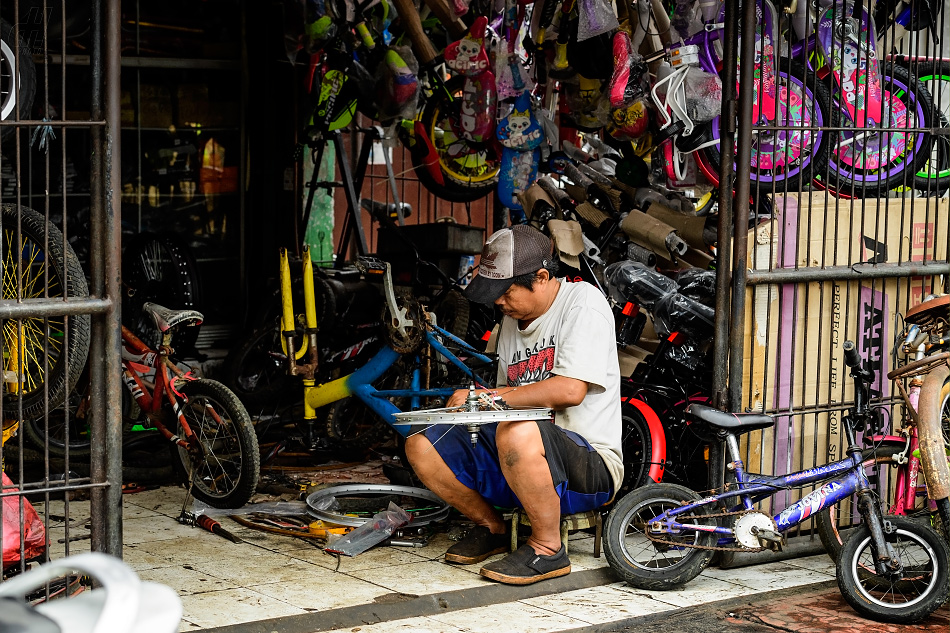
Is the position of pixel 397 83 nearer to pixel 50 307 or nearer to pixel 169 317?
pixel 169 317

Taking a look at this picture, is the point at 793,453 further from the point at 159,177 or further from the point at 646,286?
the point at 159,177

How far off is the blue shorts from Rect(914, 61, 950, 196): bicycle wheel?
2.39 m

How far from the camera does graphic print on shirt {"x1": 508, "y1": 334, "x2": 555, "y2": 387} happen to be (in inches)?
204

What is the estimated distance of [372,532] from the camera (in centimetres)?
558

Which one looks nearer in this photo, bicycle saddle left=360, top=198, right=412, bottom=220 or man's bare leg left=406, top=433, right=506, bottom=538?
man's bare leg left=406, top=433, right=506, bottom=538

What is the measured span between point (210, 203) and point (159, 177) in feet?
1.45

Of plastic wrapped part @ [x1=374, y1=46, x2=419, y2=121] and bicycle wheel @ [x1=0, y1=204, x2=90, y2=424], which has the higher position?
plastic wrapped part @ [x1=374, y1=46, x2=419, y2=121]

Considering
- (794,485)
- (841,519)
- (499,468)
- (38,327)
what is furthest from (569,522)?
(38,327)

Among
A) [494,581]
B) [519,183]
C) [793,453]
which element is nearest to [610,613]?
[494,581]

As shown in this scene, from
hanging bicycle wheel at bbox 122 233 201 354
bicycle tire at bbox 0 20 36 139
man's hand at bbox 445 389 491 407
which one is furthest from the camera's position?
hanging bicycle wheel at bbox 122 233 201 354

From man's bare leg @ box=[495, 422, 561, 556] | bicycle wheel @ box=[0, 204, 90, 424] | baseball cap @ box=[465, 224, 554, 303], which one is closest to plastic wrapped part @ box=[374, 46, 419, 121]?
bicycle wheel @ box=[0, 204, 90, 424]

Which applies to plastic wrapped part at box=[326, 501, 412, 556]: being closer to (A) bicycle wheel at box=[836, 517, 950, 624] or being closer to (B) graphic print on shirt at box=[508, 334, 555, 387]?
(B) graphic print on shirt at box=[508, 334, 555, 387]

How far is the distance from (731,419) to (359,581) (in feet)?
5.70

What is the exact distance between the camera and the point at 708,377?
615cm
